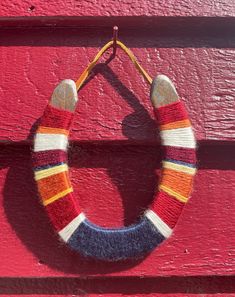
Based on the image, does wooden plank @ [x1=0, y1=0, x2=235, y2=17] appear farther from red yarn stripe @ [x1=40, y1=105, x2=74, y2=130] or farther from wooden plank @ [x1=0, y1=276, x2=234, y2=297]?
wooden plank @ [x1=0, y1=276, x2=234, y2=297]

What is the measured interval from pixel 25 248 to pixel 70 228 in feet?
0.45

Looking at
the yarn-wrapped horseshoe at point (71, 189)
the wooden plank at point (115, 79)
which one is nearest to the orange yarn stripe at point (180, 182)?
the yarn-wrapped horseshoe at point (71, 189)

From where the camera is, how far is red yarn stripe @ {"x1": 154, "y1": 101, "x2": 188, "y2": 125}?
3.48 feet

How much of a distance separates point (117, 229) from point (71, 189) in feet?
0.40

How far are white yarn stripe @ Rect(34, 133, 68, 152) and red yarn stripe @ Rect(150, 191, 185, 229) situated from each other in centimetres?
22

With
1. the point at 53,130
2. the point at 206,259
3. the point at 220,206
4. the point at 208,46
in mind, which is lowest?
the point at 206,259

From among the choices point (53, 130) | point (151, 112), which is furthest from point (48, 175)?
point (151, 112)

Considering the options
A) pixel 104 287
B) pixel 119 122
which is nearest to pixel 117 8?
pixel 119 122

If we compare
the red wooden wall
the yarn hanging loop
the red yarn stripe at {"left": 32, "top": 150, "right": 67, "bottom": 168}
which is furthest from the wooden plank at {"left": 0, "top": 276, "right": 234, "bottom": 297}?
the yarn hanging loop

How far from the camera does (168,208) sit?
1059 millimetres

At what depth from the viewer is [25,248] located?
1.13 m

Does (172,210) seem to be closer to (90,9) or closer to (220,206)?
(220,206)

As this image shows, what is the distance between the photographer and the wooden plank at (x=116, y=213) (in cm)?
113

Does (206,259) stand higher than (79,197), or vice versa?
(79,197)
